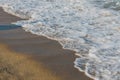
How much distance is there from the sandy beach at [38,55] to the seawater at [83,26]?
18 centimetres

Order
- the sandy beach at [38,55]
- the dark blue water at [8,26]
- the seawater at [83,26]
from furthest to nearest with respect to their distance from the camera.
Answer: the dark blue water at [8,26] → the seawater at [83,26] → the sandy beach at [38,55]

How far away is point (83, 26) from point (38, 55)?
1936 millimetres

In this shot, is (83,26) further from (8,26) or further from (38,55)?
(38,55)

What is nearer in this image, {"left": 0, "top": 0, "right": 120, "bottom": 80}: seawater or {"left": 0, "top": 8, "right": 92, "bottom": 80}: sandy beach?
{"left": 0, "top": 8, "right": 92, "bottom": 80}: sandy beach

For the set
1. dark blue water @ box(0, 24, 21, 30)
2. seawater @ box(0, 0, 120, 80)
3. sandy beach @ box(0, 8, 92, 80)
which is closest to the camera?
sandy beach @ box(0, 8, 92, 80)

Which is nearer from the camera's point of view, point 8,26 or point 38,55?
point 38,55

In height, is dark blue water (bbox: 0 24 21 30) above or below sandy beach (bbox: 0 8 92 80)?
below

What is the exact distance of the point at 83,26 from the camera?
7.22 metres

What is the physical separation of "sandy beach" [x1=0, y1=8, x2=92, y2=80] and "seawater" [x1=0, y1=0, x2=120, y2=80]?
18 centimetres

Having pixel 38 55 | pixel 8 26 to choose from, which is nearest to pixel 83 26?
pixel 8 26

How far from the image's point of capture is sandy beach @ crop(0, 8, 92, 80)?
4.84m

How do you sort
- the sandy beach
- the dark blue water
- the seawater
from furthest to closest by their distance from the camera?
1. the dark blue water
2. the seawater
3. the sandy beach

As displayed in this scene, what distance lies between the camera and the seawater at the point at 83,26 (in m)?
5.23

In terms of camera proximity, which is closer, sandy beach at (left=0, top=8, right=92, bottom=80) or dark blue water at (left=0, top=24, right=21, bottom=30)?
sandy beach at (left=0, top=8, right=92, bottom=80)
